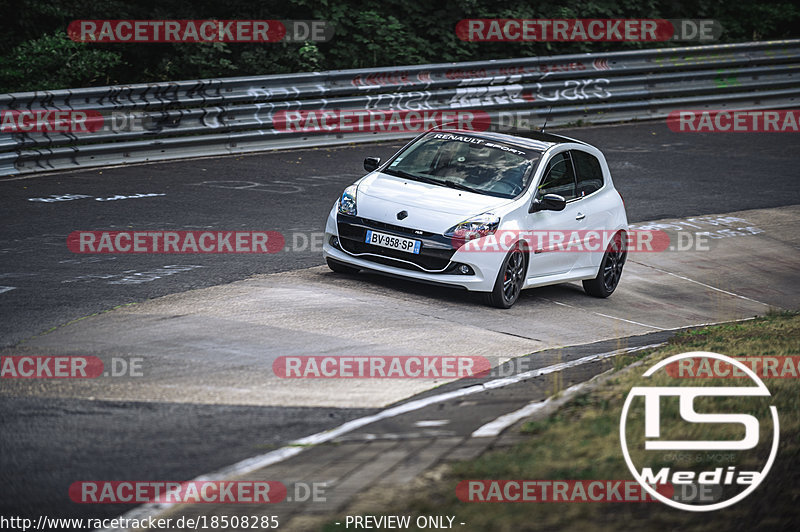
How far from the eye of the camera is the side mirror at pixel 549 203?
11359mm

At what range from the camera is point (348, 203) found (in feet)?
37.1

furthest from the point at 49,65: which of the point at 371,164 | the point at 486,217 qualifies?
the point at 486,217

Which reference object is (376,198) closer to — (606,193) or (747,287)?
(606,193)

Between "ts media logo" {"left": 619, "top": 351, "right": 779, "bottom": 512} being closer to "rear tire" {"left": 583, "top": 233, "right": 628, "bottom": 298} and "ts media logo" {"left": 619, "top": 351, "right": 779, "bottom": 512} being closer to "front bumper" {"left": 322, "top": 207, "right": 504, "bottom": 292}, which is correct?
"front bumper" {"left": 322, "top": 207, "right": 504, "bottom": 292}

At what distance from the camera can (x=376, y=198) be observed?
442 inches

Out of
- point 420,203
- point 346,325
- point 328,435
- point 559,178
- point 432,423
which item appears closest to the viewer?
point 328,435

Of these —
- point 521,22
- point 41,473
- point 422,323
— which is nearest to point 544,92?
point 521,22

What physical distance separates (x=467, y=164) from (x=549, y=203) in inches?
40.3

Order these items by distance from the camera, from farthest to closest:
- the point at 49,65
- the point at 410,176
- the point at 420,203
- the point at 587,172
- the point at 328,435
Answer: the point at 49,65
the point at 587,172
the point at 410,176
the point at 420,203
the point at 328,435

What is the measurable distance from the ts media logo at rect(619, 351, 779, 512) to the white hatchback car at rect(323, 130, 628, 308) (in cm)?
384

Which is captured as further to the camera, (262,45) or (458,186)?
(262,45)

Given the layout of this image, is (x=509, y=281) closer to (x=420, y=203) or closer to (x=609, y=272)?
(x=420, y=203)

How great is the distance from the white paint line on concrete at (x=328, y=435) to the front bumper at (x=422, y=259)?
2.04 metres

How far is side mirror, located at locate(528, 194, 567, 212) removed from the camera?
447 inches
